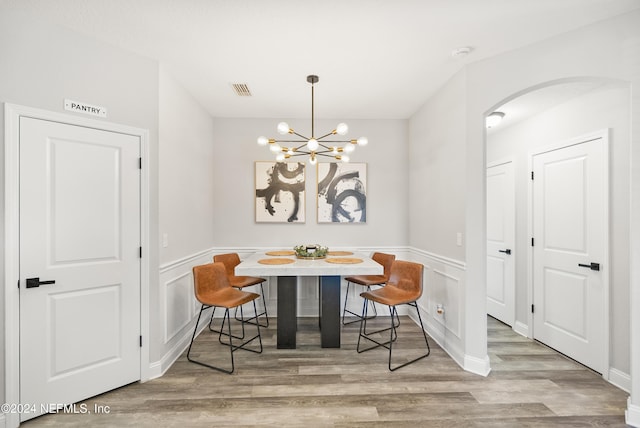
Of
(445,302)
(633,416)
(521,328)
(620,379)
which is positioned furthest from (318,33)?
(521,328)

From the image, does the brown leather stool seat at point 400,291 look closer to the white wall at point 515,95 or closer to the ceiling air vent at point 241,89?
the white wall at point 515,95

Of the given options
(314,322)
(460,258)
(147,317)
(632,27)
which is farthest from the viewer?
(314,322)

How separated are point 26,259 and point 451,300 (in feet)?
11.5

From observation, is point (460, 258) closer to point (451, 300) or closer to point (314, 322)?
point (451, 300)

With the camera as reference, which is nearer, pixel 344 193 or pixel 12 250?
pixel 12 250

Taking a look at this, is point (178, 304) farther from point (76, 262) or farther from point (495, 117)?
point (495, 117)

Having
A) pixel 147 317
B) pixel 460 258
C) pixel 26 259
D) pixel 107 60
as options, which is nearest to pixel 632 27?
pixel 460 258

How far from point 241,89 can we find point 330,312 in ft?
8.51

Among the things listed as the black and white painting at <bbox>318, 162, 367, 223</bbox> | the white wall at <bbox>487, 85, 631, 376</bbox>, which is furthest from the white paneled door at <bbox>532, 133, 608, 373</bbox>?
the black and white painting at <bbox>318, 162, 367, 223</bbox>

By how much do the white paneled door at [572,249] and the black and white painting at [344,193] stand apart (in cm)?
204

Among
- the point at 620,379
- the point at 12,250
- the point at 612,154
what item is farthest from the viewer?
the point at 612,154

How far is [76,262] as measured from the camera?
2104mm

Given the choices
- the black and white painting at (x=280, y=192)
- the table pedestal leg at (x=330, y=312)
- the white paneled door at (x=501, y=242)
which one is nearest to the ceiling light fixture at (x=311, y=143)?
the black and white painting at (x=280, y=192)

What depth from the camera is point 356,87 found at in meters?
3.05
